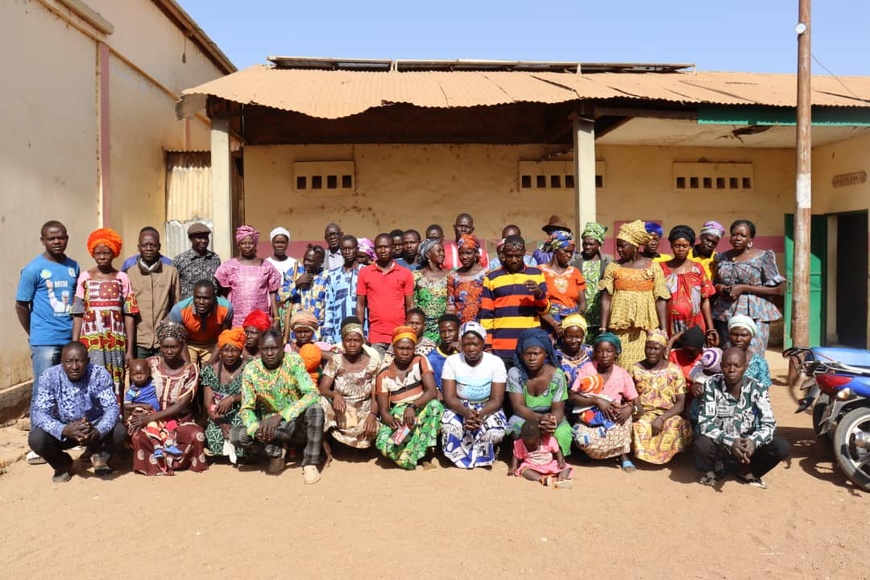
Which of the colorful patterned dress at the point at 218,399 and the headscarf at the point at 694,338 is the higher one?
the headscarf at the point at 694,338

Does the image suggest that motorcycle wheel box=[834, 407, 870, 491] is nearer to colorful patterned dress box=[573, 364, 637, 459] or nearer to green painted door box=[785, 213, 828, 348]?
colorful patterned dress box=[573, 364, 637, 459]

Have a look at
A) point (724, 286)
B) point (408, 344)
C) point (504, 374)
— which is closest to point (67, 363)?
point (408, 344)

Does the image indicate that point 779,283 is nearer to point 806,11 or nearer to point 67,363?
point 806,11

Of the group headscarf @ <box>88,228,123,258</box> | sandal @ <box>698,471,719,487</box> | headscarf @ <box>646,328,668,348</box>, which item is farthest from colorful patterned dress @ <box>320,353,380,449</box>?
sandal @ <box>698,471,719,487</box>

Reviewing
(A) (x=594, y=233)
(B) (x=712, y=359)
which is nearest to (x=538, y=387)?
(B) (x=712, y=359)

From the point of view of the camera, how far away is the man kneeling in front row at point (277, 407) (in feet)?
14.1

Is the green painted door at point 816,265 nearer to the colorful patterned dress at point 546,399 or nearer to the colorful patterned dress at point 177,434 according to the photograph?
the colorful patterned dress at point 546,399

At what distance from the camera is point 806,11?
21.2 ft

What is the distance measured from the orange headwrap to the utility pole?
157 inches

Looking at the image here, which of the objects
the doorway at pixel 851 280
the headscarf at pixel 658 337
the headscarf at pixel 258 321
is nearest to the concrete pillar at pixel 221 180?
the headscarf at pixel 258 321

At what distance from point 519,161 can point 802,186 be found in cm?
335

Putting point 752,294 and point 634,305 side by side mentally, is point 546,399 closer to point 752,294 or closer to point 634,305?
point 634,305

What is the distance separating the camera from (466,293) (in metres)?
4.77

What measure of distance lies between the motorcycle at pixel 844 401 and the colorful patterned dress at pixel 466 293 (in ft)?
7.27
